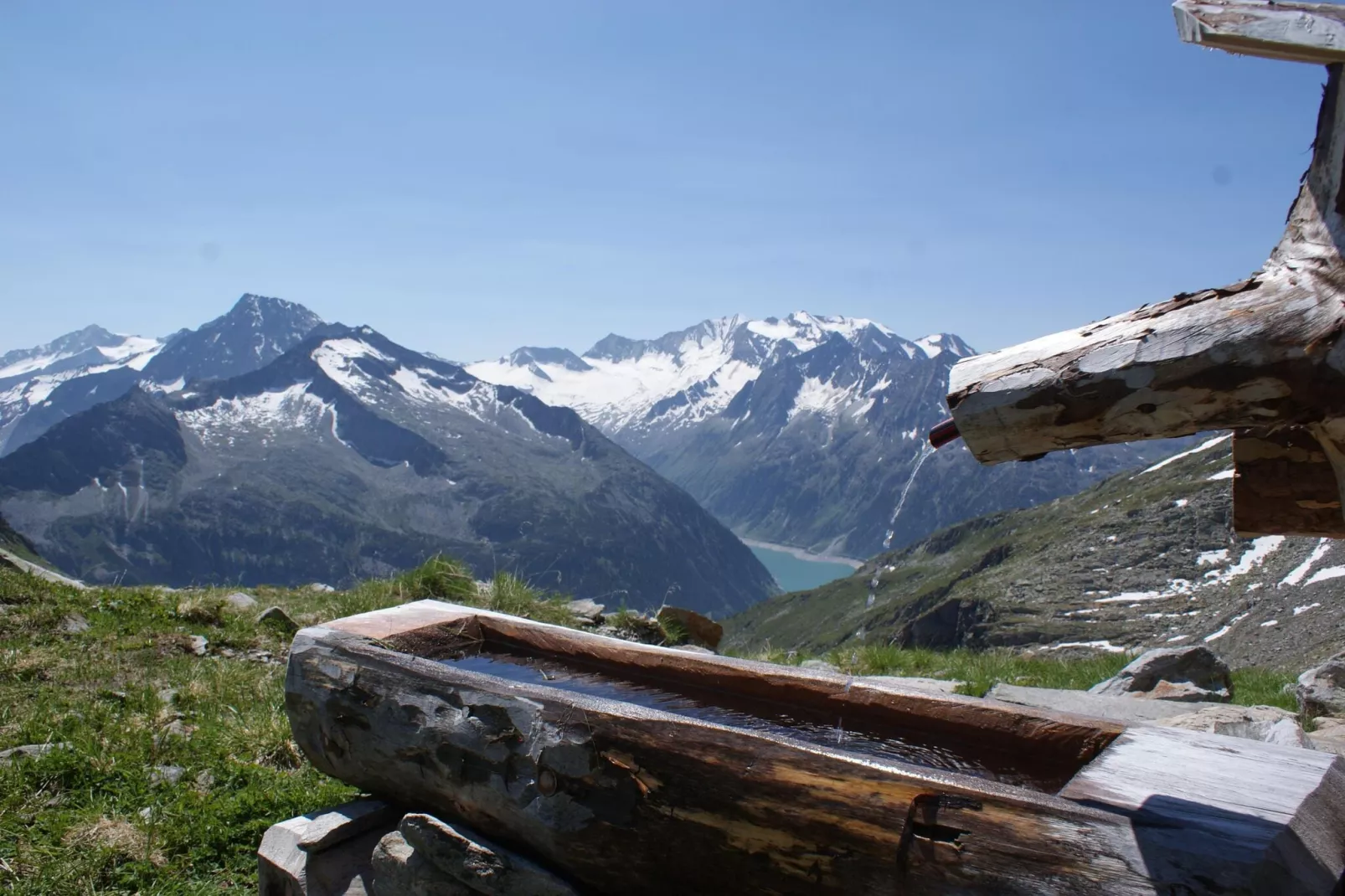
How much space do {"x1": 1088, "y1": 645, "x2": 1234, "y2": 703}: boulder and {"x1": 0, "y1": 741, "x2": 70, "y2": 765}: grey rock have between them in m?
8.55

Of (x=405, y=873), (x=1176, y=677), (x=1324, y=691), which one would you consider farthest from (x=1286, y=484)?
(x=1176, y=677)

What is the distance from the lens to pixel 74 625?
28.8 ft

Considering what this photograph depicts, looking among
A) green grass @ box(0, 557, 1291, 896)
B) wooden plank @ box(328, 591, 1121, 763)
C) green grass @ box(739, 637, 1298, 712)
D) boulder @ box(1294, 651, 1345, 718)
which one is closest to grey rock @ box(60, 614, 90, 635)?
green grass @ box(0, 557, 1291, 896)

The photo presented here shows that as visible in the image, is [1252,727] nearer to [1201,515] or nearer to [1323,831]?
[1323,831]

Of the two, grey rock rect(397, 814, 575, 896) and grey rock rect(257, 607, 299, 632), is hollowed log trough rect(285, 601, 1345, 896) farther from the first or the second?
grey rock rect(257, 607, 299, 632)

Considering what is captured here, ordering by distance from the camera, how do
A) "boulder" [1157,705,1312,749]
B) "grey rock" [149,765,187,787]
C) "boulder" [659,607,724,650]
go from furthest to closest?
1. "boulder" [659,607,724,650]
2. "grey rock" [149,765,187,787]
3. "boulder" [1157,705,1312,749]

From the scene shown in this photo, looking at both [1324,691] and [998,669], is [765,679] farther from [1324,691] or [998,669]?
[998,669]

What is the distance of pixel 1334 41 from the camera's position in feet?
8.55

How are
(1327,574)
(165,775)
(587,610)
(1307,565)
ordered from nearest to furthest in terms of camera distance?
(165,775) < (587,610) < (1327,574) < (1307,565)

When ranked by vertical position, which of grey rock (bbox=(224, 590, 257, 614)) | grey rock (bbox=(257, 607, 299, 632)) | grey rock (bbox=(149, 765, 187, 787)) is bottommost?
grey rock (bbox=(149, 765, 187, 787))

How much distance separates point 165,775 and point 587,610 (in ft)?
21.8

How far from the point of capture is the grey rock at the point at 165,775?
5.37 meters

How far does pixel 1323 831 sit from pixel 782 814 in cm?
173

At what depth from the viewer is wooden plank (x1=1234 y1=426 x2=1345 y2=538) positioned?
3.59 metres
